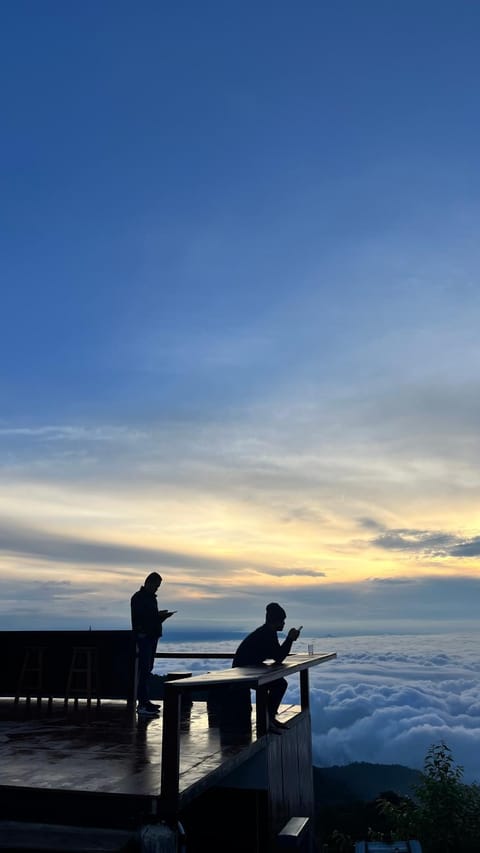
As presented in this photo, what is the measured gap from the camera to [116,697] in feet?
35.2

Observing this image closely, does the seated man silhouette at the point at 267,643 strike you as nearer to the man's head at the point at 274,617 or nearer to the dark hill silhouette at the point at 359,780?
the man's head at the point at 274,617

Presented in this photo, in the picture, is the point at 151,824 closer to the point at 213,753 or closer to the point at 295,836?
the point at 213,753

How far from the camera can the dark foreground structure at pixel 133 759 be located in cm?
537

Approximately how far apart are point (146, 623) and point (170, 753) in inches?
168

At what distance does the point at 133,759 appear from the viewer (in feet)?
22.0

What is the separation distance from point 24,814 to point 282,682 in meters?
4.35

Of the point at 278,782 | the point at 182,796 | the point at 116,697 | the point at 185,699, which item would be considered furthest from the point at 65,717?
the point at 182,796

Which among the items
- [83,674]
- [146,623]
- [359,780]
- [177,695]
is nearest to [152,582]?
[146,623]

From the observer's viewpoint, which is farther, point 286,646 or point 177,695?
point 286,646

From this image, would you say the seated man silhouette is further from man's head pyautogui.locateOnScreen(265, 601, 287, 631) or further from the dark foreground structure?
the dark foreground structure

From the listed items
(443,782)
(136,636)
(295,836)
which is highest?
(136,636)

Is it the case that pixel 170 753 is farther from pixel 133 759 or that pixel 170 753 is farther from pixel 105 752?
pixel 105 752

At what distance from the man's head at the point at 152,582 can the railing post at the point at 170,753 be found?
4074 mm

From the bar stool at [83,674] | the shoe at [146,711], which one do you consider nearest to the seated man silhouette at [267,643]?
the shoe at [146,711]
